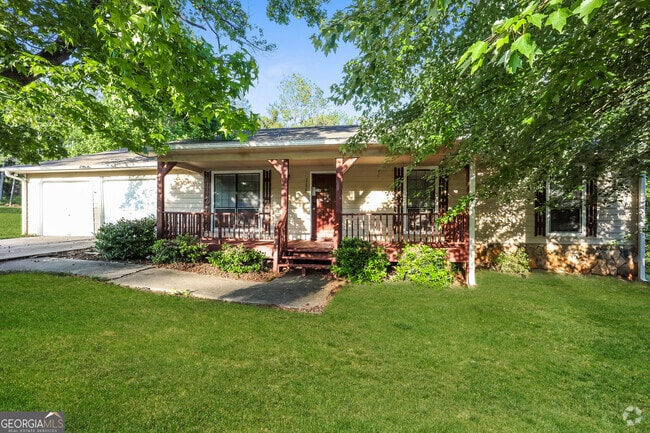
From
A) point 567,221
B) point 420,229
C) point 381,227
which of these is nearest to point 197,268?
point 381,227

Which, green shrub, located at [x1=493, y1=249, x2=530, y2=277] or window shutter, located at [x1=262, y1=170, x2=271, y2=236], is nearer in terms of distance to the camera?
green shrub, located at [x1=493, y1=249, x2=530, y2=277]

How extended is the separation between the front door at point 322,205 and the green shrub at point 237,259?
7.65ft

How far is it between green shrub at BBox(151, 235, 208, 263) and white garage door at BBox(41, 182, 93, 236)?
20.4 ft

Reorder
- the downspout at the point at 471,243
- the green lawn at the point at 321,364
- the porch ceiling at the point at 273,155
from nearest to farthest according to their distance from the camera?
the green lawn at the point at 321,364 → the downspout at the point at 471,243 → the porch ceiling at the point at 273,155

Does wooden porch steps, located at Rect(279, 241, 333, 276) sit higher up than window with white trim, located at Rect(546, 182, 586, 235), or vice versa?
window with white trim, located at Rect(546, 182, 586, 235)

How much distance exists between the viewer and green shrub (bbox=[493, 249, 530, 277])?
7.72 metres

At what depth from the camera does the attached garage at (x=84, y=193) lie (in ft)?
35.7

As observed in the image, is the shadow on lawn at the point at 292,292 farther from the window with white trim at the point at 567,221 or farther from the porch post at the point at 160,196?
the window with white trim at the point at 567,221

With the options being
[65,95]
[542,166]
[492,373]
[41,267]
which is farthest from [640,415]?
[41,267]

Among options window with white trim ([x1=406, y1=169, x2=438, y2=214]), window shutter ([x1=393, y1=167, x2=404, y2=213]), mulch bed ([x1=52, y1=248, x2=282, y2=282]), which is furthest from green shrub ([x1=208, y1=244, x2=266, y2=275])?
window with white trim ([x1=406, y1=169, x2=438, y2=214])

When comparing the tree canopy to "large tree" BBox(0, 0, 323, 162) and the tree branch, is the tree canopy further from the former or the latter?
the tree branch

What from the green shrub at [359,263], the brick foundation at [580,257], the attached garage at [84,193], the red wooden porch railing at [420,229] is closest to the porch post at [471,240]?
the red wooden porch railing at [420,229]

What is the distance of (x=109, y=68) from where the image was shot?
4.34m

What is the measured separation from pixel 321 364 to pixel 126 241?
22.1 feet
